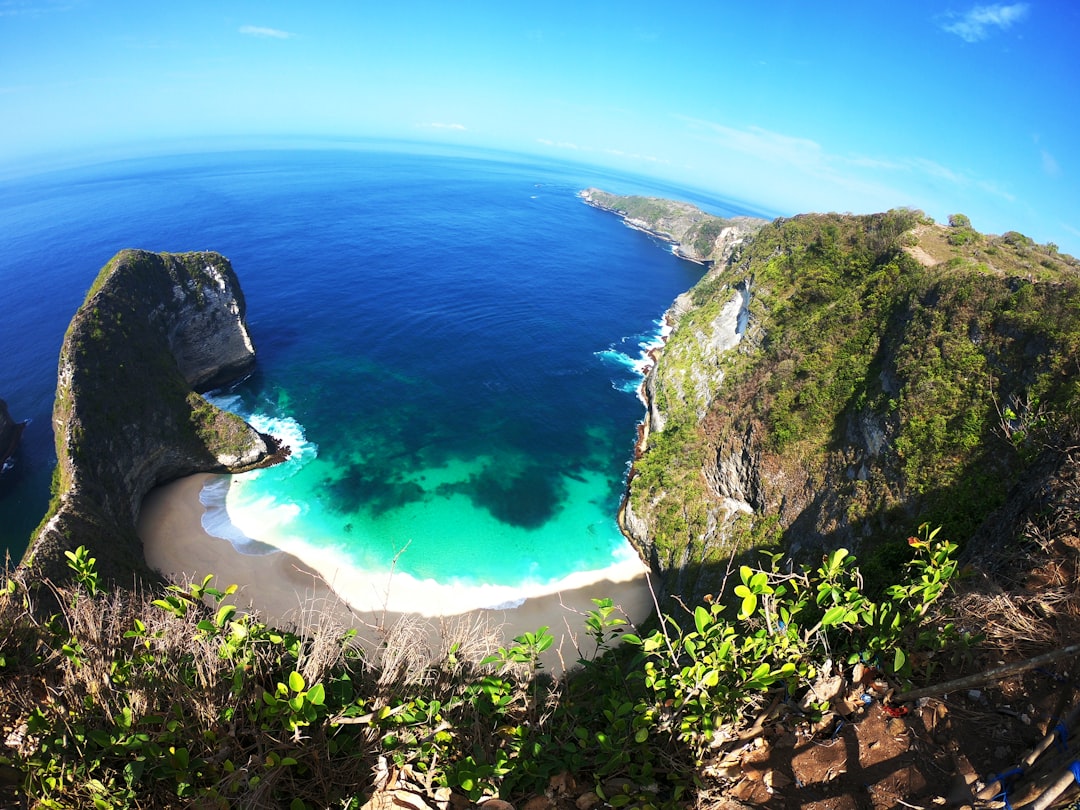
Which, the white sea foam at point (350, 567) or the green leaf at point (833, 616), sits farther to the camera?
the white sea foam at point (350, 567)

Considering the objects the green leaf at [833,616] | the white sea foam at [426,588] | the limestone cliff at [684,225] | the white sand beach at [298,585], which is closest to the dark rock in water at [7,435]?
the white sand beach at [298,585]

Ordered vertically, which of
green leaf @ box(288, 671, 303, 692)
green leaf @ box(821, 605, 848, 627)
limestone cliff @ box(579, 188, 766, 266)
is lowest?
green leaf @ box(288, 671, 303, 692)

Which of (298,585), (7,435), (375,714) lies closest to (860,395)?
(375,714)

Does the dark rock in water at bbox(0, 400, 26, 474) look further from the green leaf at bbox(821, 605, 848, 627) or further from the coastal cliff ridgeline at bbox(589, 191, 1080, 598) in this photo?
the green leaf at bbox(821, 605, 848, 627)

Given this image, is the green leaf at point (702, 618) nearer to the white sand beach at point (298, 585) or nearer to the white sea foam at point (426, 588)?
the white sand beach at point (298, 585)

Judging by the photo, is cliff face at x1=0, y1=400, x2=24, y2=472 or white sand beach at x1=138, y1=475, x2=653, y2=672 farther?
cliff face at x1=0, y1=400, x2=24, y2=472

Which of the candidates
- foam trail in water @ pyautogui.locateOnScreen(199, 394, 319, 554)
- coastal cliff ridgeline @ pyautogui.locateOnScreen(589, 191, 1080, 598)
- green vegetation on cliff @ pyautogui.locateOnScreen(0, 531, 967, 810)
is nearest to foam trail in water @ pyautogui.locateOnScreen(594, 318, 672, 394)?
coastal cliff ridgeline @ pyautogui.locateOnScreen(589, 191, 1080, 598)

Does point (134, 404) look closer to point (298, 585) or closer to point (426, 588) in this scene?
point (298, 585)
